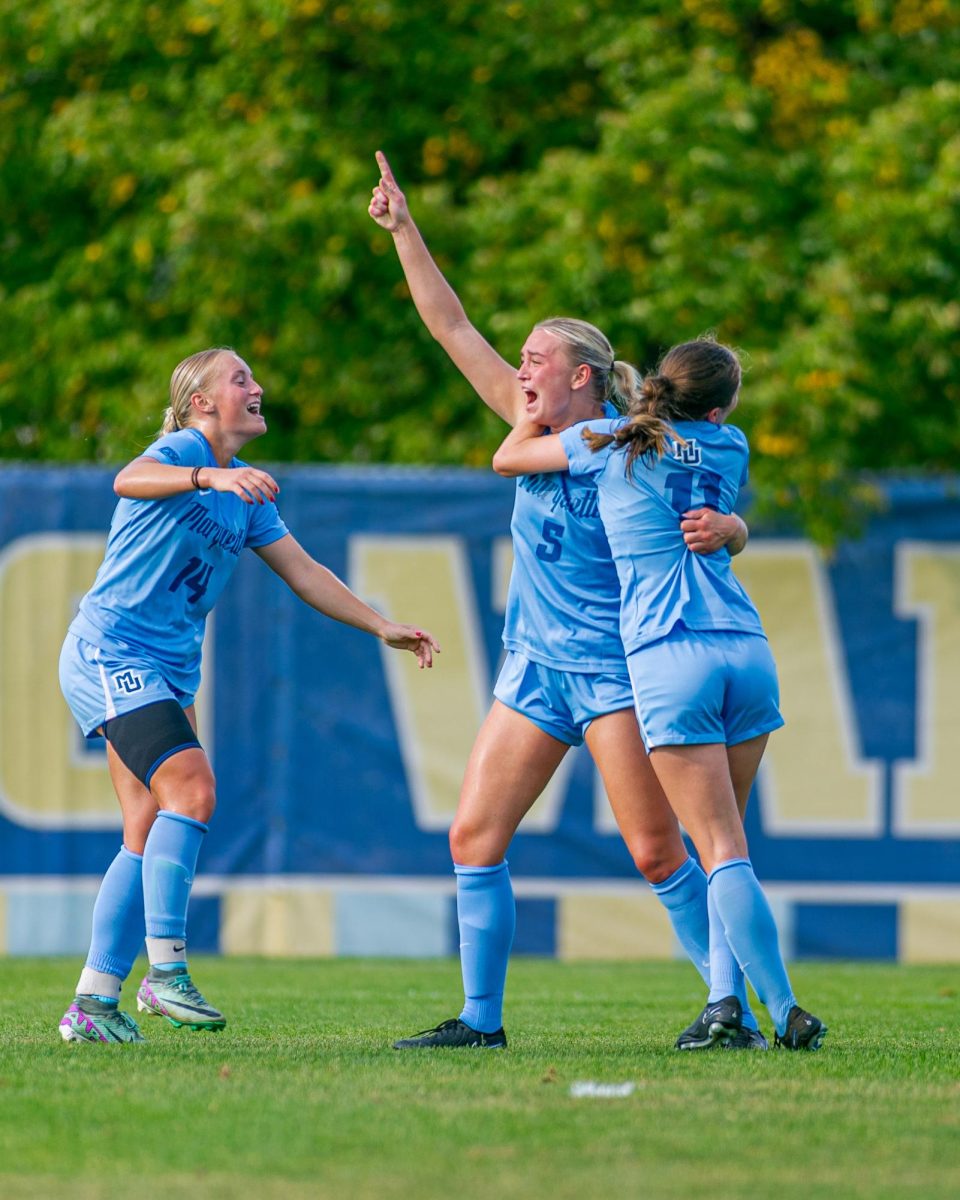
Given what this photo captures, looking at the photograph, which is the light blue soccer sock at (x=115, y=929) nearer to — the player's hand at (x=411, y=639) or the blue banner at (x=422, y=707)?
the player's hand at (x=411, y=639)

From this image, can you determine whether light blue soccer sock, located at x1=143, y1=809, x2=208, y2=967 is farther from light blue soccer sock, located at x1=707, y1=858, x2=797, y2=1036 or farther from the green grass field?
light blue soccer sock, located at x1=707, y1=858, x2=797, y2=1036

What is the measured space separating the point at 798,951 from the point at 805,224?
460 centimetres

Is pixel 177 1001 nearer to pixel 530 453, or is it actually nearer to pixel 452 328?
pixel 530 453

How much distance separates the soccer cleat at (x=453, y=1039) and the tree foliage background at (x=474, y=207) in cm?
616

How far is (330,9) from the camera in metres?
13.5

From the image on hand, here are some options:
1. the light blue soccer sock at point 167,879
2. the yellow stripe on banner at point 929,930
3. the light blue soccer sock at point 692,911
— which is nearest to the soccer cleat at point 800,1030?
the light blue soccer sock at point 692,911

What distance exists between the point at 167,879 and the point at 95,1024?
0.47 m

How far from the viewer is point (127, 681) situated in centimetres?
602

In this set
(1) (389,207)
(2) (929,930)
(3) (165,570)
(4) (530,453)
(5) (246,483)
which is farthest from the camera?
(2) (929,930)

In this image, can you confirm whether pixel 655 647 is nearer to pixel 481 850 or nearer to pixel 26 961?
pixel 481 850

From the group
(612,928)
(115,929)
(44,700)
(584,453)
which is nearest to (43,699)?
(44,700)

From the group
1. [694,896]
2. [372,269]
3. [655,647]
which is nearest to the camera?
[655,647]

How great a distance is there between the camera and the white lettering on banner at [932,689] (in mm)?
11352

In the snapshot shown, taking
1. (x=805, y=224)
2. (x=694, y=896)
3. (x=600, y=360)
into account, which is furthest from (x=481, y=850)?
(x=805, y=224)
